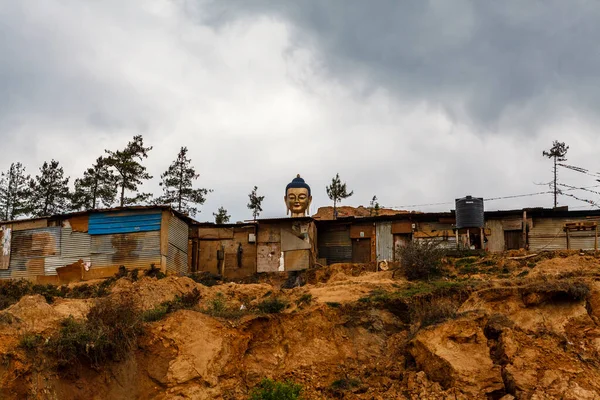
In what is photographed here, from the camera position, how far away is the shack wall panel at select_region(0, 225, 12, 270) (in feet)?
102

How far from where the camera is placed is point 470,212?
2897cm

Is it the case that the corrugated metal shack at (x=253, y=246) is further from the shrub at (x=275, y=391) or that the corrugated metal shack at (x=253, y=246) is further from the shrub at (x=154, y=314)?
the shrub at (x=275, y=391)

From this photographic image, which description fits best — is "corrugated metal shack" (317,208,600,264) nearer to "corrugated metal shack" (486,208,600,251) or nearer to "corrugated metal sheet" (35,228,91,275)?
"corrugated metal shack" (486,208,600,251)

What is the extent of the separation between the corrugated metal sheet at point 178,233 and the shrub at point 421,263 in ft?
34.5

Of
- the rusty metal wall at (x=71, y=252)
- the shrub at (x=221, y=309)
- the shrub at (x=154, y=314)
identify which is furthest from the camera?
the rusty metal wall at (x=71, y=252)

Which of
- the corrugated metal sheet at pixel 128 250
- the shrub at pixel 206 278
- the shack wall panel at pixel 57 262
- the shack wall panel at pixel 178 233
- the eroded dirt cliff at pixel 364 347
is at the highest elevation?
the shack wall panel at pixel 178 233

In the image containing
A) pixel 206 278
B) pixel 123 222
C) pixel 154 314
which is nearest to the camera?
pixel 154 314

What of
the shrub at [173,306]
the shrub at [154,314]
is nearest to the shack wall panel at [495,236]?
the shrub at [173,306]

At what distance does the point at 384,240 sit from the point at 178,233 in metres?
9.29

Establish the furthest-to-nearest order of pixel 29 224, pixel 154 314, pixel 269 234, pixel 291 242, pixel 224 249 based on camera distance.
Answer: pixel 224 249, pixel 269 234, pixel 291 242, pixel 29 224, pixel 154 314

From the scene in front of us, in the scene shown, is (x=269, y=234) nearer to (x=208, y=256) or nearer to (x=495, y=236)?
(x=208, y=256)

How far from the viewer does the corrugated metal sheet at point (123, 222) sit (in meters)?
29.8

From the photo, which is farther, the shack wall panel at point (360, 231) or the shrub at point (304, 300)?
the shack wall panel at point (360, 231)

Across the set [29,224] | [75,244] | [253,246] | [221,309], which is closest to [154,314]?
[221,309]
